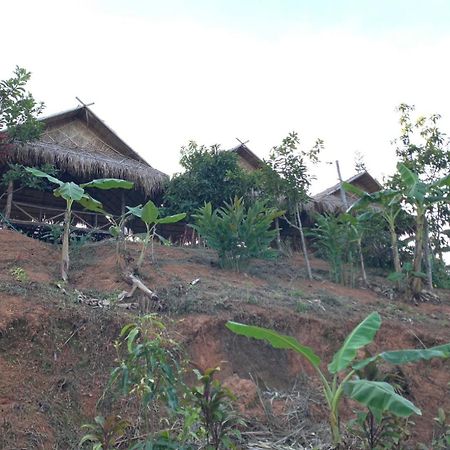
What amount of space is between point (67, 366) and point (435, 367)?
4756 millimetres

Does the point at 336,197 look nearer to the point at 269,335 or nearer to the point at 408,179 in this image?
the point at 408,179

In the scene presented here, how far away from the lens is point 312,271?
1235 centimetres

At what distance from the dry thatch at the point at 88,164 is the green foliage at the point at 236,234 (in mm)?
2983

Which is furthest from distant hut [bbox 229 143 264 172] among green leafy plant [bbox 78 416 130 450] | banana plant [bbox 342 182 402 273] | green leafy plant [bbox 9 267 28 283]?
green leafy plant [bbox 78 416 130 450]

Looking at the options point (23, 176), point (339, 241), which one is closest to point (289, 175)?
point (339, 241)

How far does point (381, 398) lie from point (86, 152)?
1044cm

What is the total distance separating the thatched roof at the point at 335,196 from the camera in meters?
14.7

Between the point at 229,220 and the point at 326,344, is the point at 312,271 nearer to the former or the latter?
the point at 229,220

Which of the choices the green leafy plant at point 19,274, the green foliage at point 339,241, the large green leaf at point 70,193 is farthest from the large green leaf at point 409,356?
the green foliage at point 339,241

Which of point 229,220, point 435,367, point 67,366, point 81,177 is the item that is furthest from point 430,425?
point 81,177

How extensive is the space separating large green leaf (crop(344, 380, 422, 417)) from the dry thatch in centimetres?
869

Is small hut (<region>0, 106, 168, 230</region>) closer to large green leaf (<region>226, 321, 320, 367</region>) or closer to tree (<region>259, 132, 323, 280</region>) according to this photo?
tree (<region>259, 132, 323, 280</region>)

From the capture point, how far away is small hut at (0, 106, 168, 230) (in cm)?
1232

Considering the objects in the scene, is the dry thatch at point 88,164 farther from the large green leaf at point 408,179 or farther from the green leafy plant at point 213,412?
the green leafy plant at point 213,412
